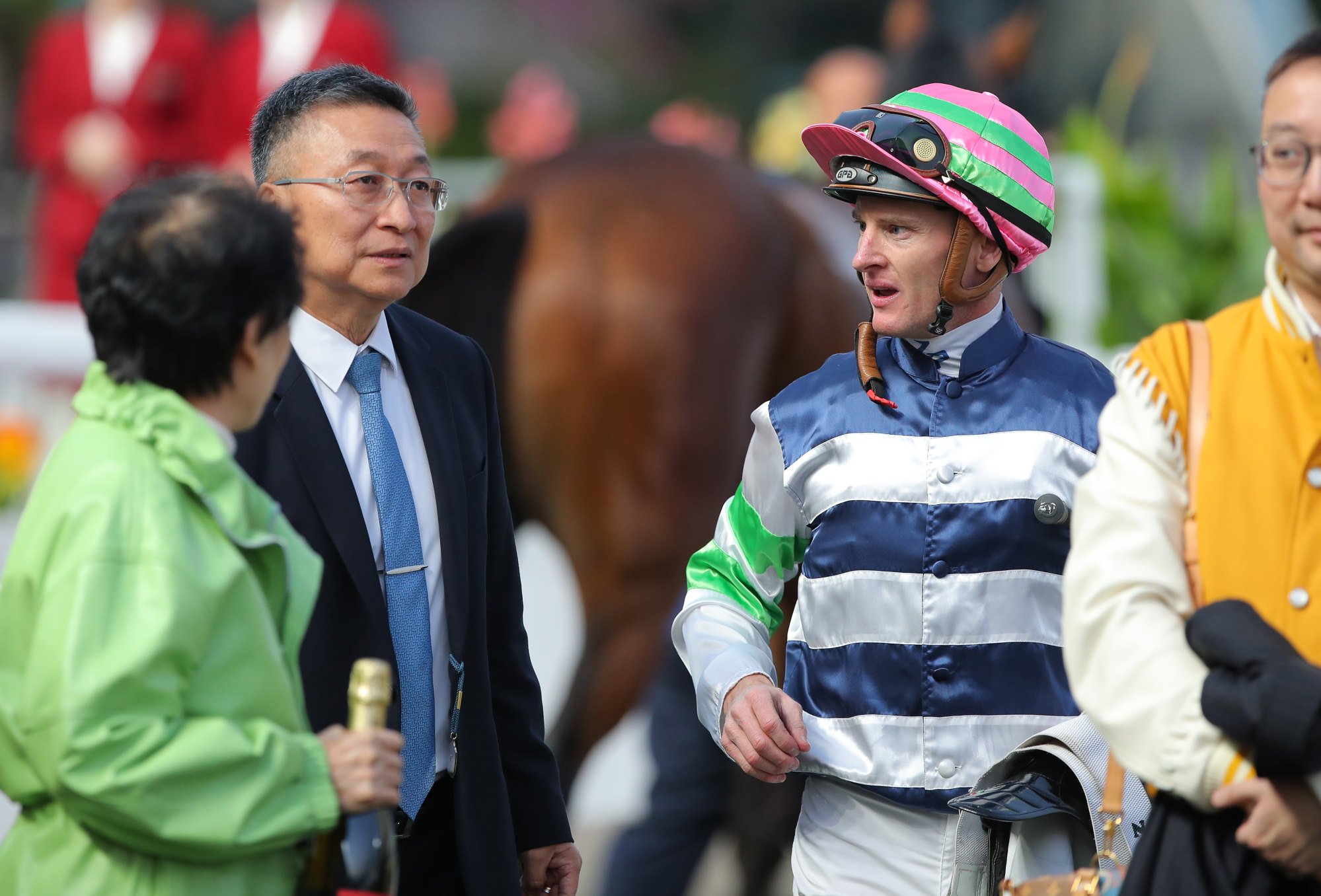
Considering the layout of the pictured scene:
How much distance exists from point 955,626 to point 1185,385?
57 cm

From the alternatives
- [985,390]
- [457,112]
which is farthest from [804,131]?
[457,112]

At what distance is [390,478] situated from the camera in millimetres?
2447

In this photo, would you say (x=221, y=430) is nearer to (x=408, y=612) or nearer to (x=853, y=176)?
(x=408, y=612)

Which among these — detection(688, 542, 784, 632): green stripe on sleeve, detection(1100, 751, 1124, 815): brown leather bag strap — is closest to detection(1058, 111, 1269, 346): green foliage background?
detection(688, 542, 784, 632): green stripe on sleeve

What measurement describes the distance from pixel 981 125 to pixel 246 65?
5.19m

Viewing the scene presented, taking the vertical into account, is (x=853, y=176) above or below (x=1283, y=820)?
above

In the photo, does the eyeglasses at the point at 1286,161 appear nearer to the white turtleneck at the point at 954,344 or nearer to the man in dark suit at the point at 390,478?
the white turtleneck at the point at 954,344

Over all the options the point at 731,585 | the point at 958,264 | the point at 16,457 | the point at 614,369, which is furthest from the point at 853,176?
the point at 16,457

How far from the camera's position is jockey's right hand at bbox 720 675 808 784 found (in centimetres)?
229

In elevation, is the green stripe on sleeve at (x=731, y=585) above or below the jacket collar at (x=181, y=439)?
below

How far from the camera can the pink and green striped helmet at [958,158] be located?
7.86ft

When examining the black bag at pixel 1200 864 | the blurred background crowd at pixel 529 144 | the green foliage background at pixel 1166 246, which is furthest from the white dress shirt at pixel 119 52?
the black bag at pixel 1200 864

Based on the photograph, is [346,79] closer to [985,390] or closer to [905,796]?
[985,390]

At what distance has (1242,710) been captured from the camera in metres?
1.75
